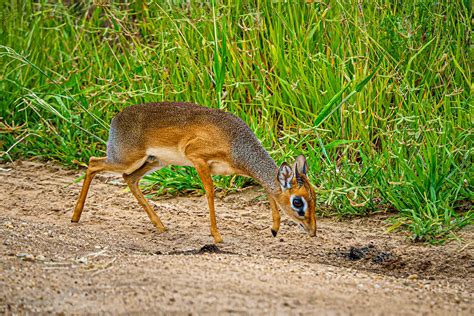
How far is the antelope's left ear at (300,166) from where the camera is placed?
18.4ft

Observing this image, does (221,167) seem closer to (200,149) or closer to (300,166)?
(200,149)

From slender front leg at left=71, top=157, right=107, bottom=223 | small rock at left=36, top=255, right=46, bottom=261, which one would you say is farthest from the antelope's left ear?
small rock at left=36, top=255, right=46, bottom=261

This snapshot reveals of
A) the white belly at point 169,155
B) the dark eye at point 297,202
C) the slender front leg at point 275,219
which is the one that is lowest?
the slender front leg at point 275,219

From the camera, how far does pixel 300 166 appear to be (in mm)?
5660

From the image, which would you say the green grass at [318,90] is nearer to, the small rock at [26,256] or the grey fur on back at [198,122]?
the grey fur on back at [198,122]

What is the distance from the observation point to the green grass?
20.0ft

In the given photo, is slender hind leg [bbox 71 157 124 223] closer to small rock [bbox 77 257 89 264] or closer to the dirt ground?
the dirt ground

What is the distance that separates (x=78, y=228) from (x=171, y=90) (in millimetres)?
1864

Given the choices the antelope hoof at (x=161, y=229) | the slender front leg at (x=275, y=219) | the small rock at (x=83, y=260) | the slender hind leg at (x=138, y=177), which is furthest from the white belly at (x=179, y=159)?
the small rock at (x=83, y=260)

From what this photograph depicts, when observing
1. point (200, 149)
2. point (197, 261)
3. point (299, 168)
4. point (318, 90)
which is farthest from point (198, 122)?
point (197, 261)

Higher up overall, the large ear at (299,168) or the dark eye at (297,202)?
the large ear at (299,168)

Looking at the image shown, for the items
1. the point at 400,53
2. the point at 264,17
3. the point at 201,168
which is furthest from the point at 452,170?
the point at 264,17

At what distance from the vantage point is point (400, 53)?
688 centimetres

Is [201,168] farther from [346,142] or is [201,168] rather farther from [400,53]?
[400,53]
